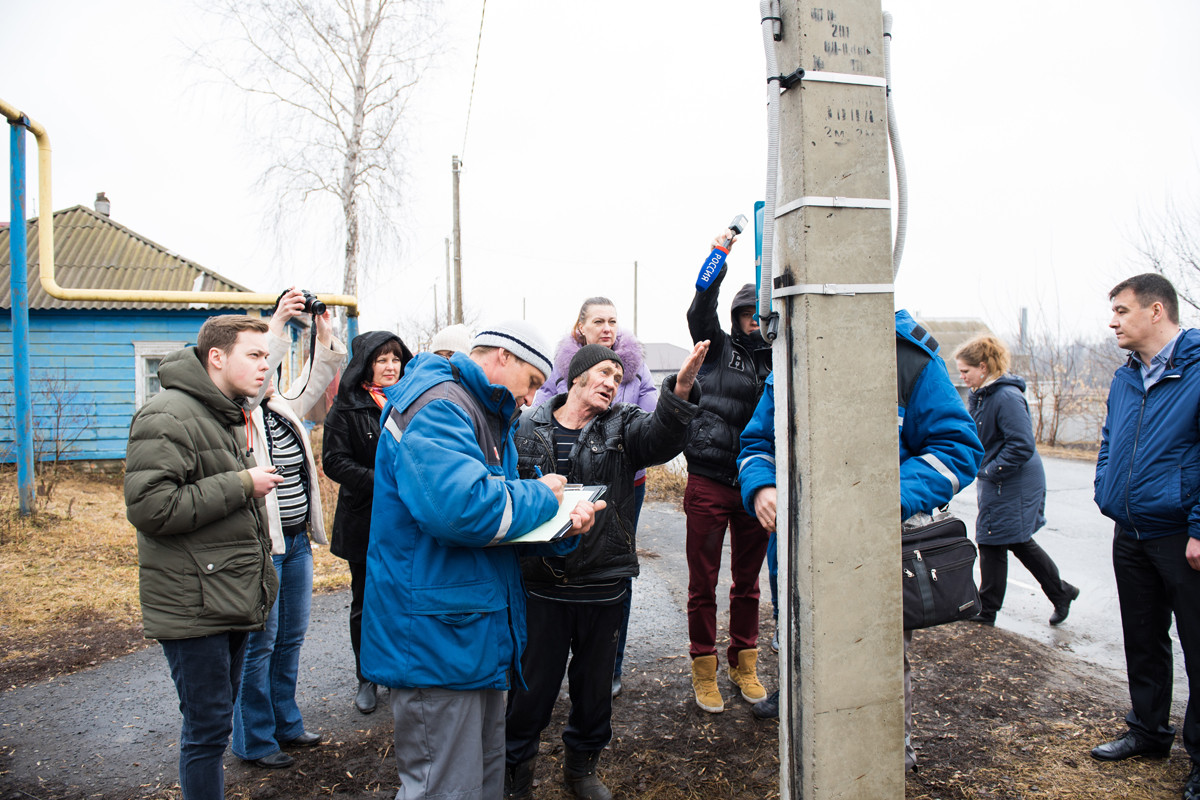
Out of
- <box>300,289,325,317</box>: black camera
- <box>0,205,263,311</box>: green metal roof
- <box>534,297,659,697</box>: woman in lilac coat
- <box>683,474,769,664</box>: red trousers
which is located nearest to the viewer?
<box>300,289,325,317</box>: black camera

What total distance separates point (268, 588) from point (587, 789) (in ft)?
4.89

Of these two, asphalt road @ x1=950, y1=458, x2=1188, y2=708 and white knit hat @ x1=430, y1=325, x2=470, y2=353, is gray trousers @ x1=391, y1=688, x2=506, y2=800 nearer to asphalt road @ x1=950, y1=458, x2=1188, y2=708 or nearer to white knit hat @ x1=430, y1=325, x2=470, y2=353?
white knit hat @ x1=430, y1=325, x2=470, y2=353

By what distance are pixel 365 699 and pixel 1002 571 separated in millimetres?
4269

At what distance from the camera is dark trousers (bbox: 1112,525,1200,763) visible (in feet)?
9.57

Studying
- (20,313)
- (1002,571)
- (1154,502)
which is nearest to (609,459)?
(1154,502)

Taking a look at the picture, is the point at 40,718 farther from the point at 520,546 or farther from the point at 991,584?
the point at 991,584

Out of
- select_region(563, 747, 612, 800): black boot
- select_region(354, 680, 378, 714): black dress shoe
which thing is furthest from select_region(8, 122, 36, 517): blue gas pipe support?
select_region(563, 747, 612, 800): black boot

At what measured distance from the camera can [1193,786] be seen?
9.03 ft

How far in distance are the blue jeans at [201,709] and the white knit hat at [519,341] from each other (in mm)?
1369

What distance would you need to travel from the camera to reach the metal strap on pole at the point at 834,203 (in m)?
1.70

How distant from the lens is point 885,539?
5.82ft

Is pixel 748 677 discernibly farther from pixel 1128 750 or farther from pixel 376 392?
pixel 376 392

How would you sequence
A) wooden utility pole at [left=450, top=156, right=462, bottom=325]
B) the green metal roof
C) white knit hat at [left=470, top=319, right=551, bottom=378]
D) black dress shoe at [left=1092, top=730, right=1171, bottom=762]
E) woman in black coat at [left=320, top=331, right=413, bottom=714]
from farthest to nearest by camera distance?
wooden utility pole at [left=450, top=156, right=462, bottom=325], the green metal roof, woman in black coat at [left=320, top=331, right=413, bottom=714], black dress shoe at [left=1092, top=730, right=1171, bottom=762], white knit hat at [left=470, top=319, right=551, bottom=378]

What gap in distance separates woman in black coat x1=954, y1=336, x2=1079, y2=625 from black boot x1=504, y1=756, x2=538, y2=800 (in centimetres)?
355
